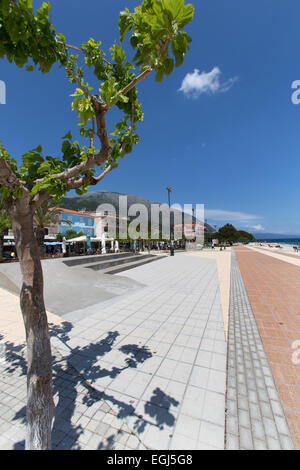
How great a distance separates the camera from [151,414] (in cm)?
257

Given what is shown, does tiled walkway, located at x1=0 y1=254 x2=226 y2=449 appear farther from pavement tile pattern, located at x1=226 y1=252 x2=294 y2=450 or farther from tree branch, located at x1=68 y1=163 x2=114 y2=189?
tree branch, located at x1=68 y1=163 x2=114 y2=189

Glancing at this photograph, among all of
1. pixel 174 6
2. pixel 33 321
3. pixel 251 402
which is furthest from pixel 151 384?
pixel 174 6

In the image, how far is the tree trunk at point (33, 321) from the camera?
188 centimetres

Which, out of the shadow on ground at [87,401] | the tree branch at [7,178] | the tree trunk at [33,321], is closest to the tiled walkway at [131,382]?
the shadow on ground at [87,401]

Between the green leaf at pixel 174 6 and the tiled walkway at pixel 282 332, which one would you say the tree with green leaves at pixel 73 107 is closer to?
the green leaf at pixel 174 6

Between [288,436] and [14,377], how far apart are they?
4.34m

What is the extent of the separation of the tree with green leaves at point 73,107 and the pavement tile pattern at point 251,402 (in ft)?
7.70

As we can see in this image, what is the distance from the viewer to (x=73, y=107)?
184cm

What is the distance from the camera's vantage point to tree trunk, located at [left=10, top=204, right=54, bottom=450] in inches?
73.9

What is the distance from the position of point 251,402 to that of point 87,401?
2.54m

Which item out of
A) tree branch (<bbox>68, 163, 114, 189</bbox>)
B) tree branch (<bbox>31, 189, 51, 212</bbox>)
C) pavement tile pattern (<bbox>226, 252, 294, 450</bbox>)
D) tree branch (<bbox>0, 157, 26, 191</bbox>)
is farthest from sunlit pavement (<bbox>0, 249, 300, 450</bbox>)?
tree branch (<bbox>68, 163, 114, 189</bbox>)

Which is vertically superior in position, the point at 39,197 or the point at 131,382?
the point at 39,197

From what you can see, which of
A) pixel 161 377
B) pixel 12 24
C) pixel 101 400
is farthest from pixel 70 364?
pixel 12 24

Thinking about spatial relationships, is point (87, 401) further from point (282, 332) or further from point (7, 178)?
point (282, 332)
